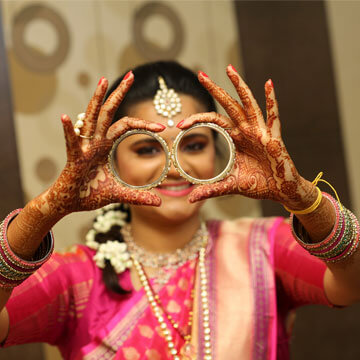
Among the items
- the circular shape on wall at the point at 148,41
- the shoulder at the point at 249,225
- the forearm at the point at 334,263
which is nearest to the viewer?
the forearm at the point at 334,263

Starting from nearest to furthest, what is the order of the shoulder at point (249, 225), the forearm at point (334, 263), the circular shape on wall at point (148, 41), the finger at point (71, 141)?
the finger at point (71, 141)
the forearm at point (334, 263)
the shoulder at point (249, 225)
the circular shape on wall at point (148, 41)

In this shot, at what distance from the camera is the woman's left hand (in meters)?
0.94

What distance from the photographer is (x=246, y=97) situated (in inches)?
37.3

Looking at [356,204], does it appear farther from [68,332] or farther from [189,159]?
[68,332]

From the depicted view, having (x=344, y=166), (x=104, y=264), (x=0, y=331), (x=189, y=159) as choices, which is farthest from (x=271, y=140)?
(x=344, y=166)

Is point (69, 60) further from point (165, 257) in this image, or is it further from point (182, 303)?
point (182, 303)

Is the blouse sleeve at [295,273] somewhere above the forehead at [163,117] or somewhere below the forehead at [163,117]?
below

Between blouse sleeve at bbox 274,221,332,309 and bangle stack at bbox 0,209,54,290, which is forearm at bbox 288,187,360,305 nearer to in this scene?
blouse sleeve at bbox 274,221,332,309

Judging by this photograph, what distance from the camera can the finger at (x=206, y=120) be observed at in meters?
0.96

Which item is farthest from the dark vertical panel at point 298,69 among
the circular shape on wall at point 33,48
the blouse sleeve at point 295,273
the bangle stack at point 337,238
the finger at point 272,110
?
the finger at point 272,110

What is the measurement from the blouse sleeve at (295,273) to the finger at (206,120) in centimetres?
47

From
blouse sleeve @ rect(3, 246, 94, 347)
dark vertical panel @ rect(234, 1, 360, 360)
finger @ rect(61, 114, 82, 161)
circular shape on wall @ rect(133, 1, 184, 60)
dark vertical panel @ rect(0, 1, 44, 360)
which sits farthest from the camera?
dark vertical panel @ rect(234, 1, 360, 360)

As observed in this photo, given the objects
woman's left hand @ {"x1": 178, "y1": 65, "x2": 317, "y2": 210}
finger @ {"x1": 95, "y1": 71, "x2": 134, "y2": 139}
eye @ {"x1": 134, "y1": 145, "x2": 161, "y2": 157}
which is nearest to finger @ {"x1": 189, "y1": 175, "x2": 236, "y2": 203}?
woman's left hand @ {"x1": 178, "y1": 65, "x2": 317, "y2": 210}

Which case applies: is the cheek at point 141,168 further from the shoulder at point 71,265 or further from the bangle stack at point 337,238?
the bangle stack at point 337,238
